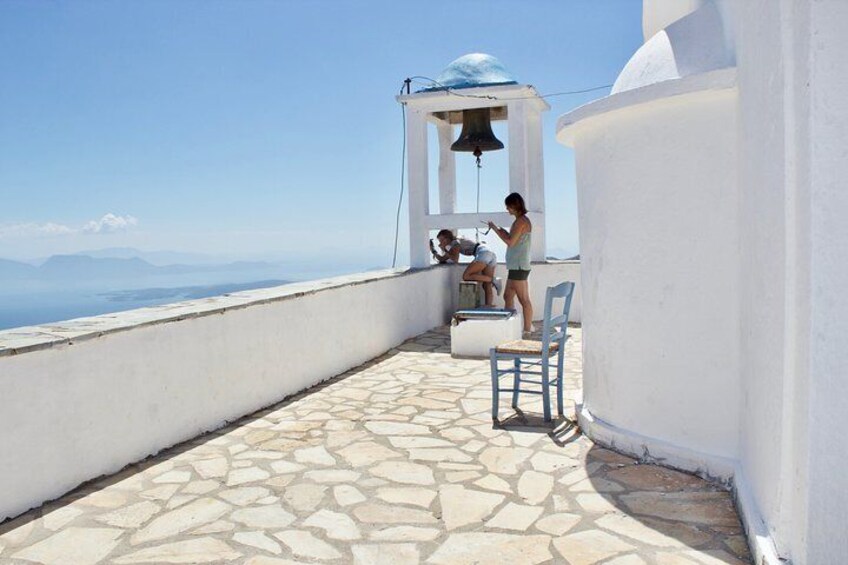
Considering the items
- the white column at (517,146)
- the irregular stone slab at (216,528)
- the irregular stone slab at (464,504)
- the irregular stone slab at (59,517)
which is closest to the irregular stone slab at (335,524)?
the irregular stone slab at (216,528)

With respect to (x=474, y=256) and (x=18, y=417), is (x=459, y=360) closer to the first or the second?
(x=474, y=256)

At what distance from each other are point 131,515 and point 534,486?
243 cm

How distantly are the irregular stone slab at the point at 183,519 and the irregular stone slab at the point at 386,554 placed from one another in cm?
96

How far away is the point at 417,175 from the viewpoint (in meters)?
10.4

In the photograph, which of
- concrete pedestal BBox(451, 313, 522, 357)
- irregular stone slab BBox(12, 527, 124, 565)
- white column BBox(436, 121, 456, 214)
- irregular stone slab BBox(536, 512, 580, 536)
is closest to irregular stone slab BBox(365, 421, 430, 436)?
irregular stone slab BBox(536, 512, 580, 536)

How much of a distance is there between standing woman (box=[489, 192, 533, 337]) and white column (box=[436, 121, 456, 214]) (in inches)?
108

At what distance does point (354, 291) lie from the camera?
26.2ft

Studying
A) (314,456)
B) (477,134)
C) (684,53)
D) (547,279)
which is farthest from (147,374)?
(547,279)

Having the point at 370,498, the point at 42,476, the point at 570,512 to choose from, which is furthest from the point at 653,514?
the point at 42,476

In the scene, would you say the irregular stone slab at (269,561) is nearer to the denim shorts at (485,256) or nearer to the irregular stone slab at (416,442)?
the irregular stone slab at (416,442)

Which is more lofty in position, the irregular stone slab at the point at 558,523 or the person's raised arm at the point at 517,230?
the person's raised arm at the point at 517,230

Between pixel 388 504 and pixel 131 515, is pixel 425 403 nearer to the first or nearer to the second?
pixel 388 504

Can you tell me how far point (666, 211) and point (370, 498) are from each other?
2.57 metres

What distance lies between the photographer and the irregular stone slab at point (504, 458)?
449 cm
